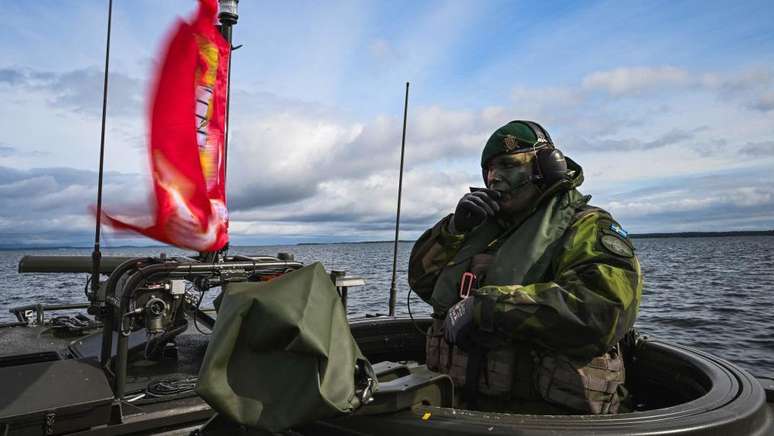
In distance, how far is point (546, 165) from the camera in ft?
8.73

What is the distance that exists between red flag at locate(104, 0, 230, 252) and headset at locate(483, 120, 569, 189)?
7.05ft

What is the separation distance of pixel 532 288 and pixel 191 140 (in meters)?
2.37

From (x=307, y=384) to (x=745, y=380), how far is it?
246cm

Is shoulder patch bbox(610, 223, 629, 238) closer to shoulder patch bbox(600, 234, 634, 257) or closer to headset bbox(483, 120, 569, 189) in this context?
shoulder patch bbox(600, 234, 634, 257)

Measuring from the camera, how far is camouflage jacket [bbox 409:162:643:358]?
7.19 ft

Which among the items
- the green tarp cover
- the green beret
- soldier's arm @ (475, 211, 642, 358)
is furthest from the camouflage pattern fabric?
the green tarp cover

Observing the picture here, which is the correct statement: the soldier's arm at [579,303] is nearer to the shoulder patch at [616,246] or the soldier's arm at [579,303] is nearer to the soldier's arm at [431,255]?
the shoulder patch at [616,246]

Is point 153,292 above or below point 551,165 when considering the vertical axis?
below

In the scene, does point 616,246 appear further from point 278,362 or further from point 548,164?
point 278,362

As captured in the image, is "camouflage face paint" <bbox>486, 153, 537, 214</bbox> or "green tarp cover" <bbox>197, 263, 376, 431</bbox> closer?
"green tarp cover" <bbox>197, 263, 376, 431</bbox>

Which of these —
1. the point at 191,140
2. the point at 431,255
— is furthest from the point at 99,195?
the point at 431,255

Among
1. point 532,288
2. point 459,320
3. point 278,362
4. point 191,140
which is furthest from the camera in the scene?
point 191,140

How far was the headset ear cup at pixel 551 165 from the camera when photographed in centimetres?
264

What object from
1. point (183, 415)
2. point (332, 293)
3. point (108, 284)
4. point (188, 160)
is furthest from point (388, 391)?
point (188, 160)
